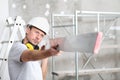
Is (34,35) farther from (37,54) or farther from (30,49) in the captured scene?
(37,54)

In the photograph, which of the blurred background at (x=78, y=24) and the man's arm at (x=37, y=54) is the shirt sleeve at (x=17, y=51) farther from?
the blurred background at (x=78, y=24)

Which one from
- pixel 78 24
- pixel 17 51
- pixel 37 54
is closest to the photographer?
pixel 37 54

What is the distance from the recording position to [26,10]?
10.5ft

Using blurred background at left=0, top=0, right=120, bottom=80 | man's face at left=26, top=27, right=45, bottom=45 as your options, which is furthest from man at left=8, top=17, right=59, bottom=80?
blurred background at left=0, top=0, right=120, bottom=80

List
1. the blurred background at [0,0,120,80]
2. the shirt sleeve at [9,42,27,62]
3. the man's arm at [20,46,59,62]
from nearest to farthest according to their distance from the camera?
the man's arm at [20,46,59,62] < the shirt sleeve at [9,42,27,62] < the blurred background at [0,0,120,80]

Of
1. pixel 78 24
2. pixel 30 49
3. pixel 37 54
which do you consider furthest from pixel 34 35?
pixel 78 24

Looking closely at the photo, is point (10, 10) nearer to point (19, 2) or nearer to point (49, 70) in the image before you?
point (19, 2)

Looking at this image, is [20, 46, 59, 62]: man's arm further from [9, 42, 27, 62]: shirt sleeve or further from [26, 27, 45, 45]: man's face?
[26, 27, 45, 45]: man's face

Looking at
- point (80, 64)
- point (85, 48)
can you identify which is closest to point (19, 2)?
point (80, 64)

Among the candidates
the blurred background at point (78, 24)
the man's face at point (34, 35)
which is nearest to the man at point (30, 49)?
the man's face at point (34, 35)

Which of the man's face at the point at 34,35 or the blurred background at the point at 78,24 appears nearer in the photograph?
the man's face at the point at 34,35

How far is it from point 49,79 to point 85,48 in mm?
2504

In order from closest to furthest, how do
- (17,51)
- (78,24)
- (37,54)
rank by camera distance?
(37,54), (17,51), (78,24)

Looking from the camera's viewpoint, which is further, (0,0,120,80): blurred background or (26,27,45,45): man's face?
(0,0,120,80): blurred background
